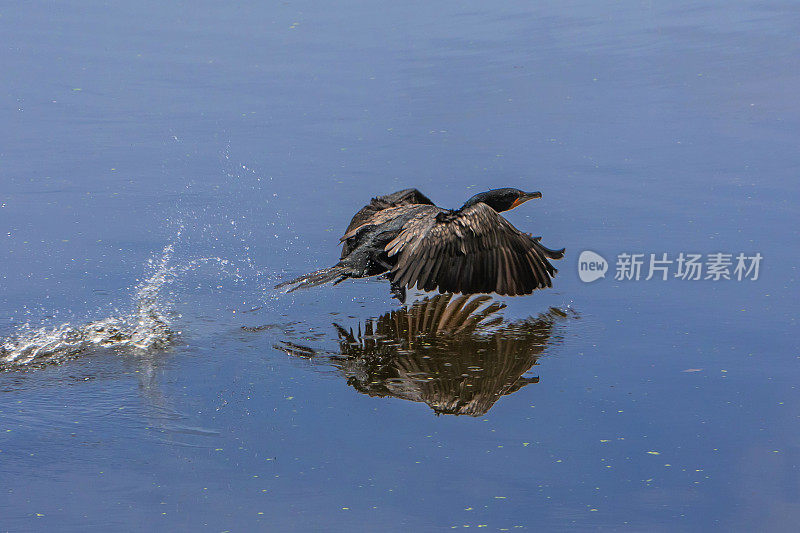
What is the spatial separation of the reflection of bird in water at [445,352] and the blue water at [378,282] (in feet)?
0.13

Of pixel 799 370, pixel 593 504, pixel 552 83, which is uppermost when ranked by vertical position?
pixel 552 83

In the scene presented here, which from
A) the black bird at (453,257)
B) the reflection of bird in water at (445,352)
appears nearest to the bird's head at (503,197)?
the black bird at (453,257)

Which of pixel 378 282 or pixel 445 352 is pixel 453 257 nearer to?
pixel 445 352

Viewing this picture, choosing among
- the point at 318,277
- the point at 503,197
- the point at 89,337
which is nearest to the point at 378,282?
the point at 318,277

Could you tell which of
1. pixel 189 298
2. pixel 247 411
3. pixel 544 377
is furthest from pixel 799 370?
pixel 189 298

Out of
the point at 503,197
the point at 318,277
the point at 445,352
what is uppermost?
the point at 503,197

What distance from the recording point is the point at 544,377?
6160mm

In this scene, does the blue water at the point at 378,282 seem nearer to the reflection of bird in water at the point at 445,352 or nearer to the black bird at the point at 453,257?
the reflection of bird in water at the point at 445,352

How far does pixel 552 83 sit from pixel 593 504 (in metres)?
7.64

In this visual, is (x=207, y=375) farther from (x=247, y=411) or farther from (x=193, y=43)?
(x=193, y=43)

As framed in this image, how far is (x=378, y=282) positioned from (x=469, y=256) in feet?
3.23

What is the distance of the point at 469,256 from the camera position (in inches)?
276

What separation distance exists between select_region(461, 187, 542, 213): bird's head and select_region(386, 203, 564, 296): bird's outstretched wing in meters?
0.53

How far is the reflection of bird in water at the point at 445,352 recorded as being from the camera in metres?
5.98
